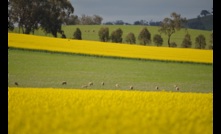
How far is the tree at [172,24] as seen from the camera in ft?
33.7

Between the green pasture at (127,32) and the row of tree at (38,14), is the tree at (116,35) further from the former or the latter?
the row of tree at (38,14)

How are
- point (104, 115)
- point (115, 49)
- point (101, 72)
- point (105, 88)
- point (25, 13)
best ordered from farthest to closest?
point (115, 49) < point (101, 72) < point (25, 13) < point (105, 88) < point (104, 115)

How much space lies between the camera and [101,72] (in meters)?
10.3

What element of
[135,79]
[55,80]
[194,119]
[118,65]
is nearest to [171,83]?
[135,79]

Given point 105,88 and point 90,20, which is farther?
point 90,20

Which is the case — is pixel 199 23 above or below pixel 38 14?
below

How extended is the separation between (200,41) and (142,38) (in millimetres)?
2092

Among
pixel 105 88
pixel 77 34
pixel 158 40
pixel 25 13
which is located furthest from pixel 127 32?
pixel 25 13

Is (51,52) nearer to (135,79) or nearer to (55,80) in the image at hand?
(55,80)

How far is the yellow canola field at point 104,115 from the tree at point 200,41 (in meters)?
5.33

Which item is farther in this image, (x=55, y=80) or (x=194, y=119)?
(x=55, y=80)

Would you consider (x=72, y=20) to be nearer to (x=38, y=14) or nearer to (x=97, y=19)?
(x=97, y=19)

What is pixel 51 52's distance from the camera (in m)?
12.4

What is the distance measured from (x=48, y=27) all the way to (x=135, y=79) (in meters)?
3.23
